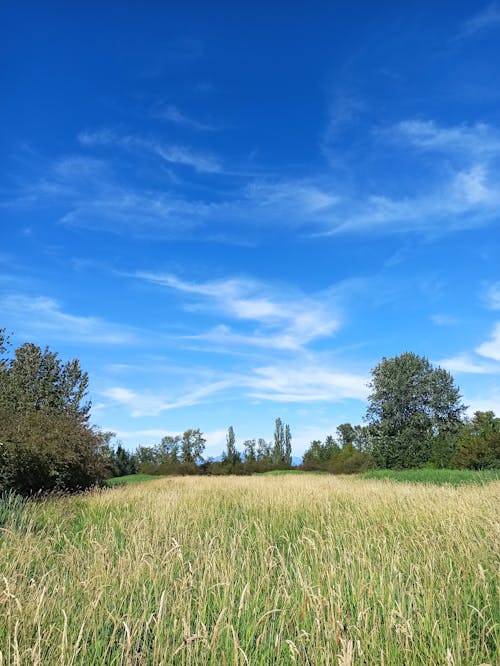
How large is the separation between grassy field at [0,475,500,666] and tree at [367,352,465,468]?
90.2 feet

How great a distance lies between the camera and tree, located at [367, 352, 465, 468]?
36.6m

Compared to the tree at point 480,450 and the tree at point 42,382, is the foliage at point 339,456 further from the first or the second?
the tree at point 42,382

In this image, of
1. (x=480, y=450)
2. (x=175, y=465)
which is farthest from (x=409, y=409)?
(x=175, y=465)

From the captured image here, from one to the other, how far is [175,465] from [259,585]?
158 feet

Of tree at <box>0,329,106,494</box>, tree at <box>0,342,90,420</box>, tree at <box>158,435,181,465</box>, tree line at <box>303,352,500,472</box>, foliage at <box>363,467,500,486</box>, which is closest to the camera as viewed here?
tree at <box>0,329,106,494</box>

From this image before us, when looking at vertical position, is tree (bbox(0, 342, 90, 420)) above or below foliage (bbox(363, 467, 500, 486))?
above

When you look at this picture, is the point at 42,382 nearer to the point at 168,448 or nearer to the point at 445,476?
the point at 445,476

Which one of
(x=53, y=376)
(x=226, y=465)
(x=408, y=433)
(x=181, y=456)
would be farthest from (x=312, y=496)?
(x=181, y=456)

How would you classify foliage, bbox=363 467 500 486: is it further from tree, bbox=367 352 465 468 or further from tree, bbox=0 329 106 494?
tree, bbox=0 329 106 494

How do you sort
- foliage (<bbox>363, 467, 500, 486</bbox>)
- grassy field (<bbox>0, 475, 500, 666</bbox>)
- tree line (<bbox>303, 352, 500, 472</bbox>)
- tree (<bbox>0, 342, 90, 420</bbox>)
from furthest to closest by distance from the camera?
tree line (<bbox>303, 352, 500, 472</bbox>)
tree (<bbox>0, 342, 90, 420</bbox>)
foliage (<bbox>363, 467, 500, 486</bbox>)
grassy field (<bbox>0, 475, 500, 666</bbox>)

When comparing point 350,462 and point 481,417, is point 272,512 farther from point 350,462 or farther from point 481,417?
point 350,462

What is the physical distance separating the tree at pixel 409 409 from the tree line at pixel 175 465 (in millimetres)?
83

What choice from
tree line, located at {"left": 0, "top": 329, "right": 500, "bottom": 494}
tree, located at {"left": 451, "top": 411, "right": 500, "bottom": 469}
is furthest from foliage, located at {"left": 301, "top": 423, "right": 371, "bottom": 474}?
tree, located at {"left": 451, "top": 411, "right": 500, "bottom": 469}

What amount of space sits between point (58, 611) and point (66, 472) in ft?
57.4
